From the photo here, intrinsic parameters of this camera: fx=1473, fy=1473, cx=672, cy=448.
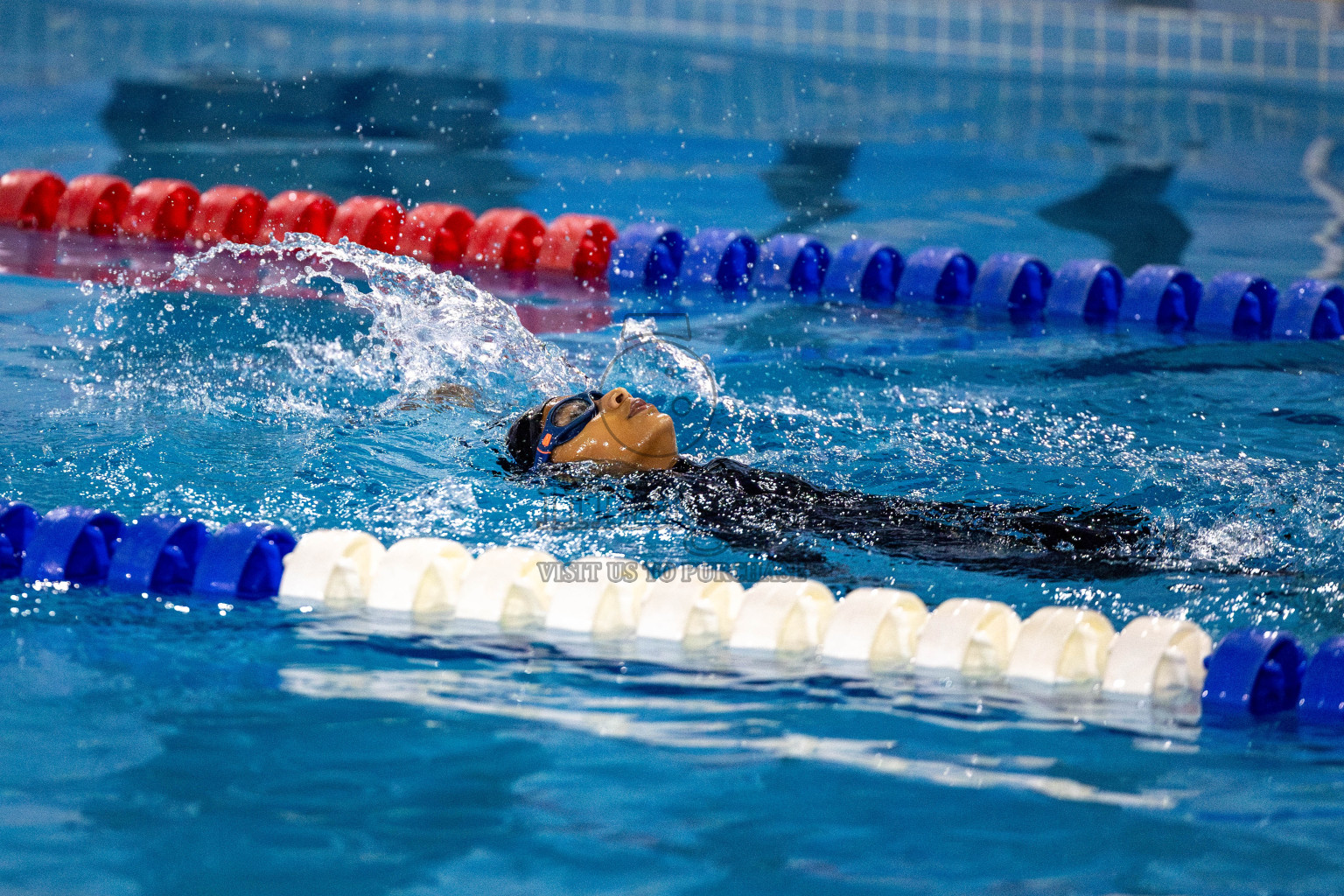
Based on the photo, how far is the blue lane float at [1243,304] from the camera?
5.49 metres

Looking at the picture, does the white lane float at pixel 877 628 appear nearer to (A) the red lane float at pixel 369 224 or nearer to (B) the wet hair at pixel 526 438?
(B) the wet hair at pixel 526 438

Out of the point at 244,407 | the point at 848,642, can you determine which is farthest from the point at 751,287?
the point at 848,642

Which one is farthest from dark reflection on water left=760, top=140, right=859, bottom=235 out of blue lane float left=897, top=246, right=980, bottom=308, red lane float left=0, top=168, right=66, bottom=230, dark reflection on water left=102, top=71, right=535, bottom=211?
red lane float left=0, top=168, right=66, bottom=230

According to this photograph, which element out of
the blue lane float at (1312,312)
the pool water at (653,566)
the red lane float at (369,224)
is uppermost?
the red lane float at (369,224)

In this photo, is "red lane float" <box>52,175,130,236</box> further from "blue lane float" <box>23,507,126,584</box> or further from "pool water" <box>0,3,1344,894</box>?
"blue lane float" <box>23,507,126,584</box>

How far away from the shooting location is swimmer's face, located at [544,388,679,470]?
333cm

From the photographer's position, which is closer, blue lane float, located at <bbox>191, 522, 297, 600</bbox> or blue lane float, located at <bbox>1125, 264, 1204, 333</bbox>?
blue lane float, located at <bbox>191, 522, 297, 600</bbox>

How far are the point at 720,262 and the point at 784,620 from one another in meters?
3.55

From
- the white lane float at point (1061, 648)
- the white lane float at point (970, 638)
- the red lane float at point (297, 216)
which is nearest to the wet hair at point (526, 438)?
the white lane float at point (970, 638)

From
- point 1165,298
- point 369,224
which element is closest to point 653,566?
point 1165,298

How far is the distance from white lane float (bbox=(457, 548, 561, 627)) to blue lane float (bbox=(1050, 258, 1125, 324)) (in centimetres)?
337

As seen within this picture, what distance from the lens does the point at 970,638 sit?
260 centimetres

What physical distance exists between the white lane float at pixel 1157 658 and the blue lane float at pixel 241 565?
1645 mm

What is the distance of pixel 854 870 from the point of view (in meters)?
1.96
